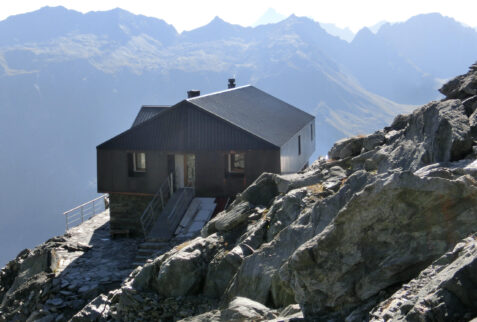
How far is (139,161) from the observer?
2866cm

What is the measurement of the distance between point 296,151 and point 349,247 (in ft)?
79.6

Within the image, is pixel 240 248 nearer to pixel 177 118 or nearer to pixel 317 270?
pixel 317 270

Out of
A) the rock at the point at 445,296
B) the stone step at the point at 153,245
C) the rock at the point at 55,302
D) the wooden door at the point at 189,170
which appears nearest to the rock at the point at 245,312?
the rock at the point at 445,296

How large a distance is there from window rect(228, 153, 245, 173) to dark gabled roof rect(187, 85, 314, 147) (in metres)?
1.63

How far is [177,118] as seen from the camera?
27750 mm

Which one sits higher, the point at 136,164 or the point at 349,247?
the point at 136,164

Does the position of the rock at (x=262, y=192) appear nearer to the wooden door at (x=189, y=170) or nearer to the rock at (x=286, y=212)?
the rock at (x=286, y=212)

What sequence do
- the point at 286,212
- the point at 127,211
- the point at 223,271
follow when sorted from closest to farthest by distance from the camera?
the point at 223,271
the point at 286,212
the point at 127,211

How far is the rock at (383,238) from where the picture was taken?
7695mm

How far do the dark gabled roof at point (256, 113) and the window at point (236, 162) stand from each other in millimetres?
1630

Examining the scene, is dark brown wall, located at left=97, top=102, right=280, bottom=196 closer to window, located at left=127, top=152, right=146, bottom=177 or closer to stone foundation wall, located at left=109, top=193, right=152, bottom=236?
window, located at left=127, top=152, right=146, bottom=177

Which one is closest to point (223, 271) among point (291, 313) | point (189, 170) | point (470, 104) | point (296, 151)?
point (291, 313)

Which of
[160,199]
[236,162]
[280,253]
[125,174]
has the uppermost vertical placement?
[236,162]

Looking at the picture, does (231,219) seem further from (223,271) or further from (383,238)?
(383,238)
